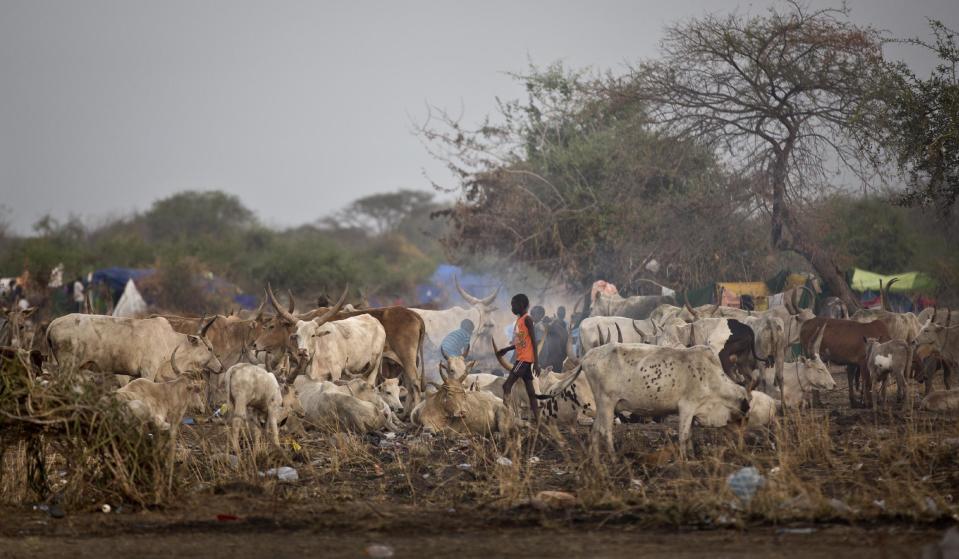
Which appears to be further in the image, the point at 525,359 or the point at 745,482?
the point at 525,359

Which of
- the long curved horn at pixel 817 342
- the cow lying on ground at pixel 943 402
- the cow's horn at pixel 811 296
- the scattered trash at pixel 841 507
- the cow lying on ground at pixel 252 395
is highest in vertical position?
the cow's horn at pixel 811 296

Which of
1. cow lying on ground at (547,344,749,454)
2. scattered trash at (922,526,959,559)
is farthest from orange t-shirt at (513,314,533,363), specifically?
→ scattered trash at (922,526,959,559)

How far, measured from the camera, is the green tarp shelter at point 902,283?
74.9 ft

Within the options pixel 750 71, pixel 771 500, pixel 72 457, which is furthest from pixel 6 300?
pixel 771 500

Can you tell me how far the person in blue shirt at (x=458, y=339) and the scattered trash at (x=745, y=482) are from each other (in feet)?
32.6

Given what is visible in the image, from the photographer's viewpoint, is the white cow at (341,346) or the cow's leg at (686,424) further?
the white cow at (341,346)

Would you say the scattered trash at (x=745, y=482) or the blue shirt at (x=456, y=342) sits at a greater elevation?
the blue shirt at (x=456, y=342)

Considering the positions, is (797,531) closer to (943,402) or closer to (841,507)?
(841,507)

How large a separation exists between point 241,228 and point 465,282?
32.3m

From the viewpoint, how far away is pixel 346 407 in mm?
11766

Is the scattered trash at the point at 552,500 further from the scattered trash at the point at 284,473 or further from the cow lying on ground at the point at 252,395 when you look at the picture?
the cow lying on ground at the point at 252,395

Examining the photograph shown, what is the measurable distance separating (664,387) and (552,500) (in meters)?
2.02

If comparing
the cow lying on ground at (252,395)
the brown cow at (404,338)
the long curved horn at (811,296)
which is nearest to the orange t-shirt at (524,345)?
the cow lying on ground at (252,395)

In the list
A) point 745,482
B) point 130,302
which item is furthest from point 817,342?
point 130,302
